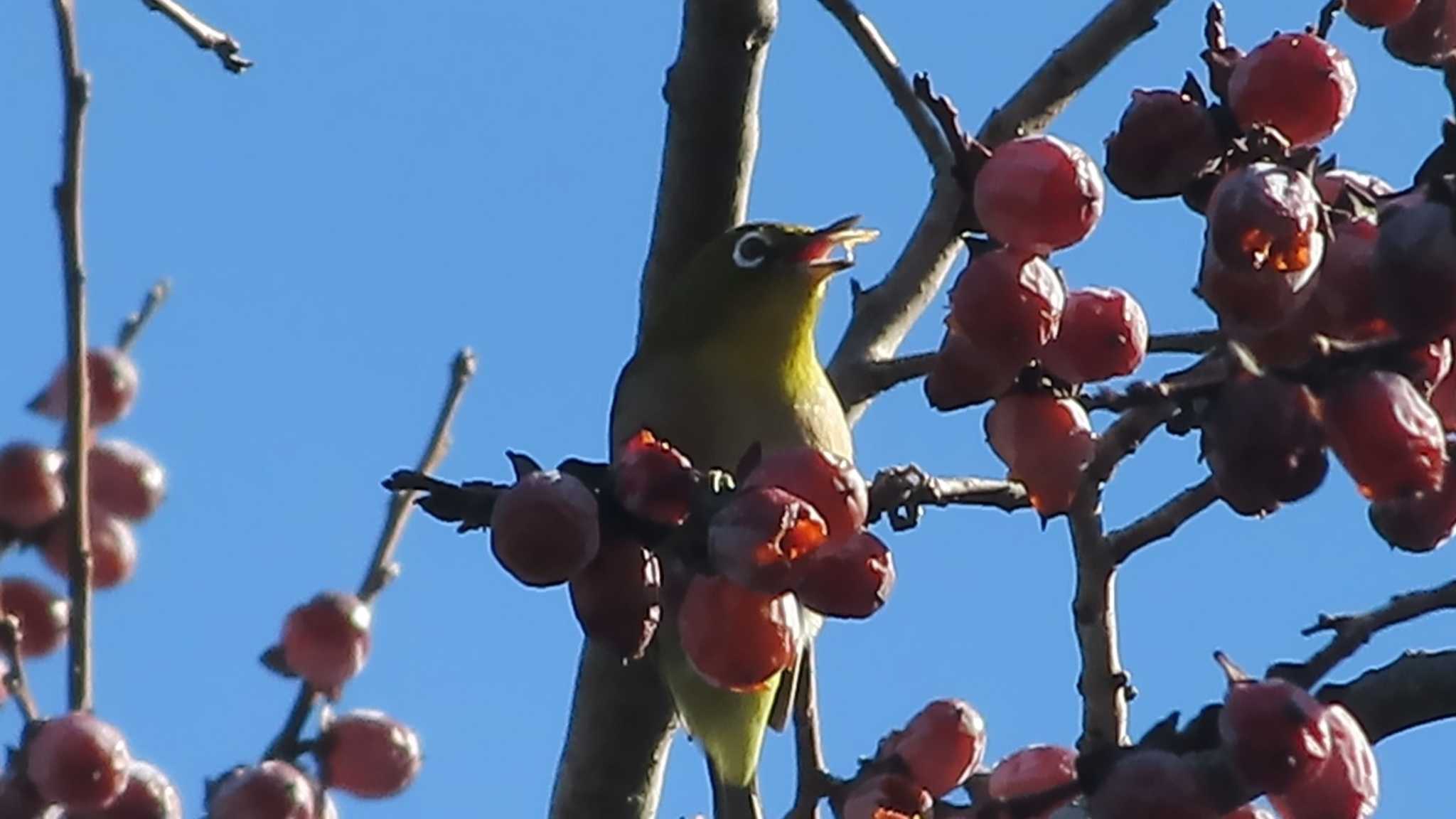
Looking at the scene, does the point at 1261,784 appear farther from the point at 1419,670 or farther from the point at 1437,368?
the point at 1419,670

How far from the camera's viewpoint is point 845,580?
6.36 feet

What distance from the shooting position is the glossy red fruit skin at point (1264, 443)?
161 cm

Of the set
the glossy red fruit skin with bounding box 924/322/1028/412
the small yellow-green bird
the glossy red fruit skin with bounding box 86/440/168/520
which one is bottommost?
the glossy red fruit skin with bounding box 924/322/1028/412

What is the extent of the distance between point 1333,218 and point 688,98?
1.91m

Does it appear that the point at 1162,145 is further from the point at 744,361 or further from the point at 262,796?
the point at 744,361

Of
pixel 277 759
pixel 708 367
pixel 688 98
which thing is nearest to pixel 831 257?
pixel 708 367

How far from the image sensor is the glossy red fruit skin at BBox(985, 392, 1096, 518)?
2012 mm

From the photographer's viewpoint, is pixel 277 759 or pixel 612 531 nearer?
pixel 612 531

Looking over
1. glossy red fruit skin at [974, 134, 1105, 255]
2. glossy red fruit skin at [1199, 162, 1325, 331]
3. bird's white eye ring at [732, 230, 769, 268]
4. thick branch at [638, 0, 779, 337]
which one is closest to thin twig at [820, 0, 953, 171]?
thick branch at [638, 0, 779, 337]

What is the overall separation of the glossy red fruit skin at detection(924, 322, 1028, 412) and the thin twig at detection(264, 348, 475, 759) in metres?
1.39

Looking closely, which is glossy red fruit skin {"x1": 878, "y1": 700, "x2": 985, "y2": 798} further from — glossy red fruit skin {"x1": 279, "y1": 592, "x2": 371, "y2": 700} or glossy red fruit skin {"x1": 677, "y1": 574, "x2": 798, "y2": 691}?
glossy red fruit skin {"x1": 279, "y1": 592, "x2": 371, "y2": 700}

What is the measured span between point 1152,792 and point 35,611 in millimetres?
2158

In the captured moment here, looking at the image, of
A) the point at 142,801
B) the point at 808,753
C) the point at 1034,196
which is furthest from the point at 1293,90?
the point at 142,801

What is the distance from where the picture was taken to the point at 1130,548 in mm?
2189
